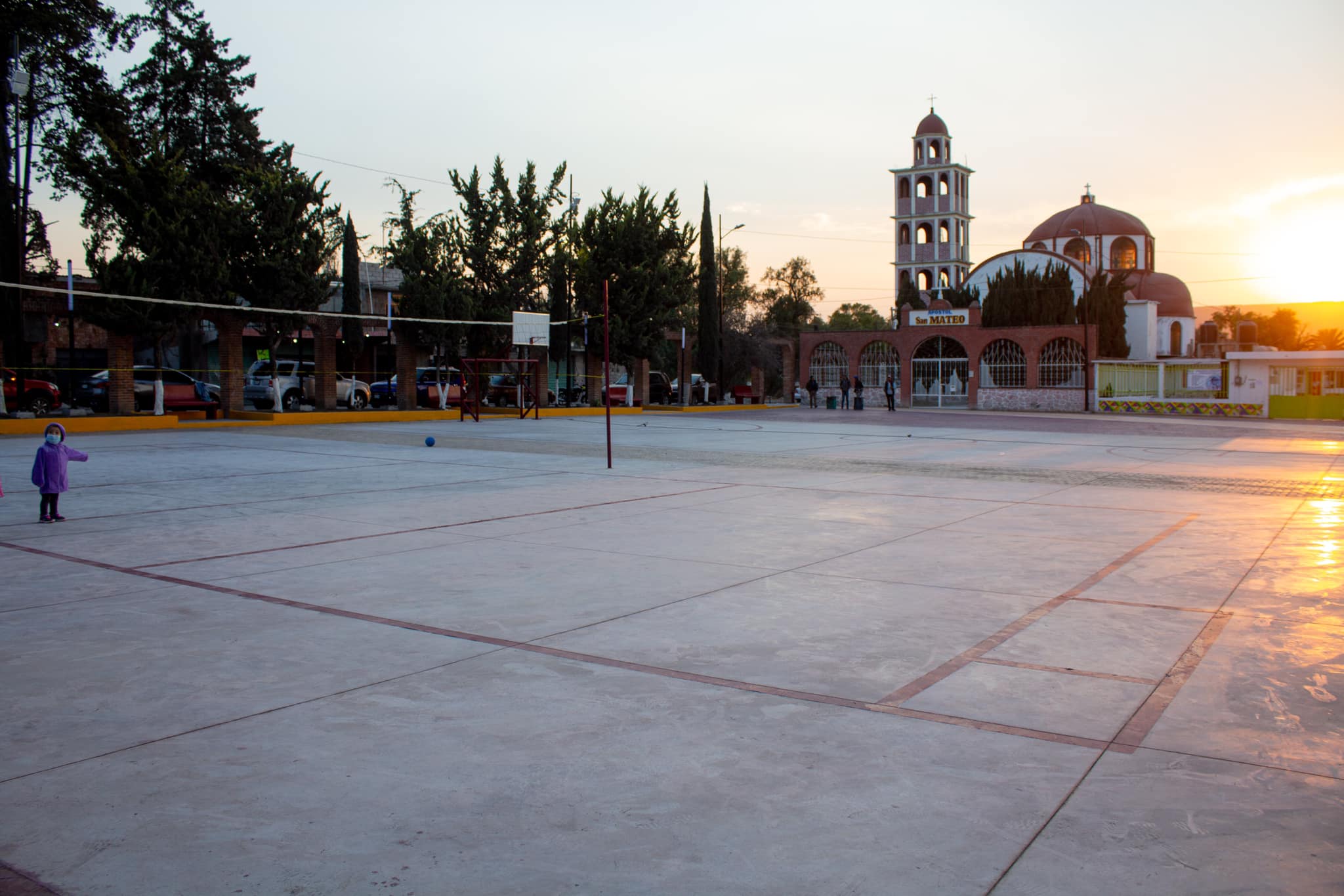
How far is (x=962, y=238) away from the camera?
7956 centimetres

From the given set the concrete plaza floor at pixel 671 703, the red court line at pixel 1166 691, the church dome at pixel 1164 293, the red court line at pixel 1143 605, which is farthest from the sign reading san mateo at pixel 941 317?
the red court line at pixel 1166 691

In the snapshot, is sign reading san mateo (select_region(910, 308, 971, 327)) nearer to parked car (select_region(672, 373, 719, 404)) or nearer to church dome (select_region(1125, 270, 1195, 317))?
parked car (select_region(672, 373, 719, 404))

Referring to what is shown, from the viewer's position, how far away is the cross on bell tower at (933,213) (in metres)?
78.4

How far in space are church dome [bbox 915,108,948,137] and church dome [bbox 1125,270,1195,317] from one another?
718 inches

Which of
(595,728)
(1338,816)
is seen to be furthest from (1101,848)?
(595,728)

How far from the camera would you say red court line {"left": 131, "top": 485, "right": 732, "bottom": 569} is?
884cm

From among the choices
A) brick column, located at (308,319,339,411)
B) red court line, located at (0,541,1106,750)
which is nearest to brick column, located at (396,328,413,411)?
brick column, located at (308,319,339,411)

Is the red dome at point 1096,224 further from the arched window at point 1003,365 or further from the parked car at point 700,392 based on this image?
the parked car at point 700,392

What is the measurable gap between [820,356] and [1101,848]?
5653 cm

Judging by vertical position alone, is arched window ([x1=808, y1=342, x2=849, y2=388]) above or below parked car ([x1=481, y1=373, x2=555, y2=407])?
above

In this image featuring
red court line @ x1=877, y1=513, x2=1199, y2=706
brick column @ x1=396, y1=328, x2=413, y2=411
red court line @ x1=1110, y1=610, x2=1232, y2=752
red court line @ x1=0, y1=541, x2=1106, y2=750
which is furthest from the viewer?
brick column @ x1=396, y1=328, x2=413, y2=411

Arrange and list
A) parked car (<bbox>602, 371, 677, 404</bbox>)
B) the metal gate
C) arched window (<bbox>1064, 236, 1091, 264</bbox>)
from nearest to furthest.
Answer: parked car (<bbox>602, 371, 677, 404</bbox>) → the metal gate → arched window (<bbox>1064, 236, 1091, 264</bbox>)

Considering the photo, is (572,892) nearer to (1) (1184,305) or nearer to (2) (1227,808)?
(2) (1227,808)

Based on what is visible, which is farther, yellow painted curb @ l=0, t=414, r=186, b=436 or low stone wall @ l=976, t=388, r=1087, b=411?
low stone wall @ l=976, t=388, r=1087, b=411
